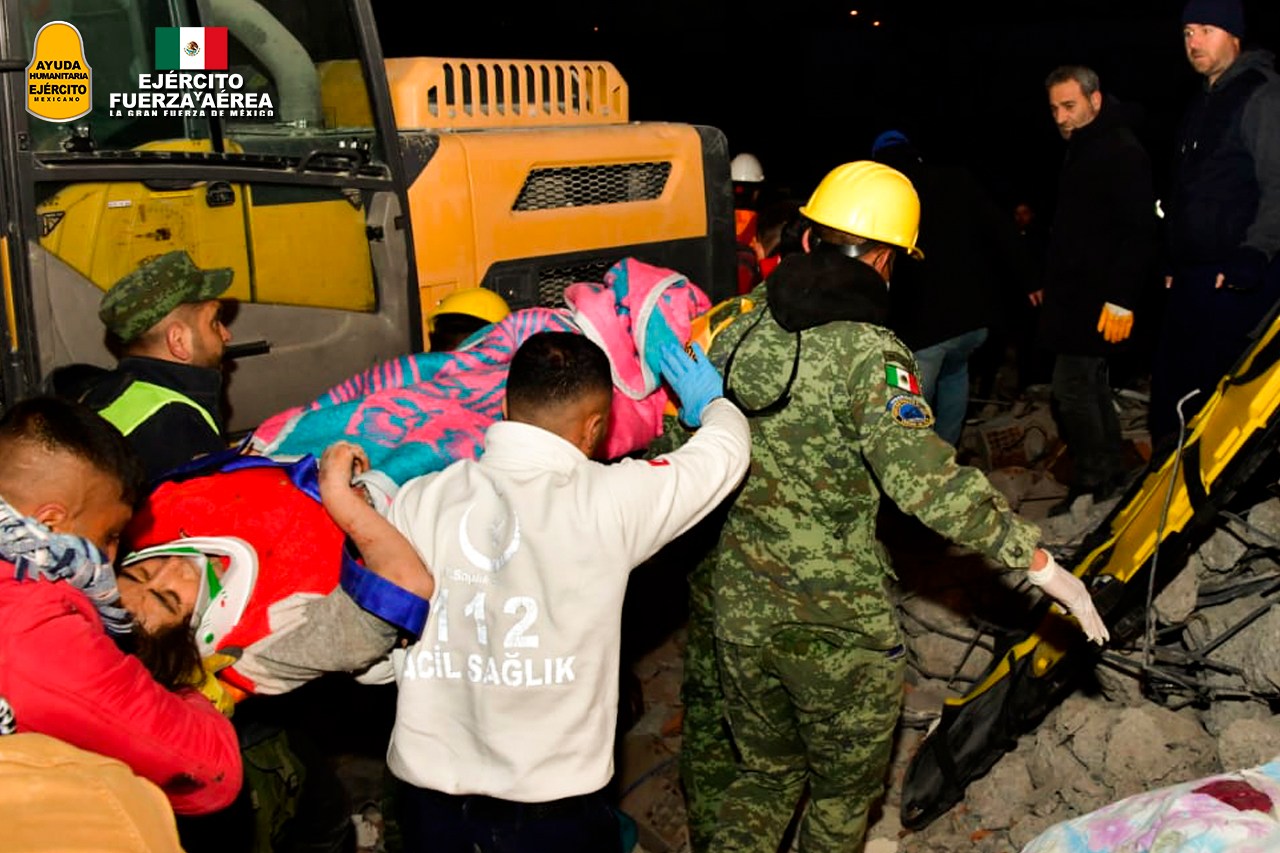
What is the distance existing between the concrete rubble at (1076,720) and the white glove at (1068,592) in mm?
783

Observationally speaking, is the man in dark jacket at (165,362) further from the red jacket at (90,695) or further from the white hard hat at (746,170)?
the white hard hat at (746,170)

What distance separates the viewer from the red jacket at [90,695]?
190 cm

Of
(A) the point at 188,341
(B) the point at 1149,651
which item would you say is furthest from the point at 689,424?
(B) the point at 1149,651

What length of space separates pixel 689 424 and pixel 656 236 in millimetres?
2419

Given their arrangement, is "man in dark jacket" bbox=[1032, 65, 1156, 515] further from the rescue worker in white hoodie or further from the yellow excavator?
the rescue worker in white hoodie

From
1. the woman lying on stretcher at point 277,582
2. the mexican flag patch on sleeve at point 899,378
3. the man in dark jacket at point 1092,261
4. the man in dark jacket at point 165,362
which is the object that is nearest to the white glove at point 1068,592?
the mexican flag patch on sleeve at point 899,378

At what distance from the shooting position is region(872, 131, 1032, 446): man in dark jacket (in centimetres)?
564

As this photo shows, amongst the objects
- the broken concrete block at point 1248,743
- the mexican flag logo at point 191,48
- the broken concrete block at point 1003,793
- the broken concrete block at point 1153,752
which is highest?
the mexican flag logo at point 191,48

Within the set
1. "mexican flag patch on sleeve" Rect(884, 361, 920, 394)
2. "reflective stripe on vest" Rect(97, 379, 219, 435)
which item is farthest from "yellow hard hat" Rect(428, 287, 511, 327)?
"mexican flag patch on sleeve" Rect(884, 361, 920, 394)

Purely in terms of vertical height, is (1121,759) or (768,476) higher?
(768,476)

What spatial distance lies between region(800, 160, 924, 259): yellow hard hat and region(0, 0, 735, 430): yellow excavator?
168 cm

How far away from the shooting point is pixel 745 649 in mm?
3184

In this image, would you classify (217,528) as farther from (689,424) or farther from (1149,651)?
(1149,651)

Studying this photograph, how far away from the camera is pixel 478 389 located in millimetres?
3240
